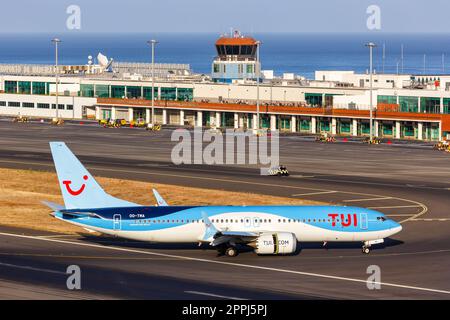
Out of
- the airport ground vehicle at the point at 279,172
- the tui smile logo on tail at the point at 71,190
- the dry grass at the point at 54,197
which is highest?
the tui smile logo on tail at the point at 71,190

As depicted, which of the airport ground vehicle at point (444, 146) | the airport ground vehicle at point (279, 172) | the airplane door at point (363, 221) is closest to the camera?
the airplane door at point (363, 221)

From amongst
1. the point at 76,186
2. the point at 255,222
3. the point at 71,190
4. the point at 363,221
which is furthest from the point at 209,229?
the point at 363,221

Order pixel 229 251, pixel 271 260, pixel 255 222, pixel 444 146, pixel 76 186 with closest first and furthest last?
1. pixel 271 260
2. pixel 255 222
3. pixel 76 186
4. pixel 229 251
5. pixel 444 146

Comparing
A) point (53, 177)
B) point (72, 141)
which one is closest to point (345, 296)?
point (53, 177)

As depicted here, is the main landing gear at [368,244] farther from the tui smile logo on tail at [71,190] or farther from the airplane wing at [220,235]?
the tui smile logo on tail at [71,190]

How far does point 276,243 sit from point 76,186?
16548 mm

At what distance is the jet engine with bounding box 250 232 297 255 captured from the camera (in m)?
81.6

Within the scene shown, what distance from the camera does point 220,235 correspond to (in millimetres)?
82312

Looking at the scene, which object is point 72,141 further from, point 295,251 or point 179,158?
point 295,251

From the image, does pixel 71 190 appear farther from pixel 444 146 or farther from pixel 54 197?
pixel 444 146

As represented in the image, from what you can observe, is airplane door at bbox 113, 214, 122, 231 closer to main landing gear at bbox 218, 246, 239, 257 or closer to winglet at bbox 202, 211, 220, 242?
winglet at bbox 202, 211, 220, 242

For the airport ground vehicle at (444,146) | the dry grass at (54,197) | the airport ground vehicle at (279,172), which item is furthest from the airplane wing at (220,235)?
the airport ground vehicle at (444,146)

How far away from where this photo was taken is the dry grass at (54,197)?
101625 mm

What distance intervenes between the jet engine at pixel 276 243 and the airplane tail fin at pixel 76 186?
1223 centimetres
